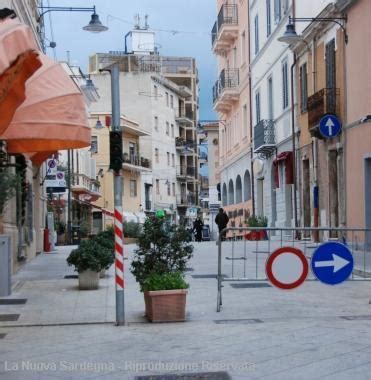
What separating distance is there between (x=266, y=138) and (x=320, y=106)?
916 centimetres

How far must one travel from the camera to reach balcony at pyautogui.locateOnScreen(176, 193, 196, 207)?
8681 cm

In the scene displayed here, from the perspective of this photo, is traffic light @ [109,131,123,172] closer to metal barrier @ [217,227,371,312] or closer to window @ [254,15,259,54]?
metal barrier @ [217,227,371,312]

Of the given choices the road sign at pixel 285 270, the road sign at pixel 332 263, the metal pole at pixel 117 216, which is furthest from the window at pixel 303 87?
the metal pole at pixel 117 216

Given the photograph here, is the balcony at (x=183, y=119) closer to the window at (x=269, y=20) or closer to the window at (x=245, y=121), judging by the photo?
the window at (x=245, y=121)

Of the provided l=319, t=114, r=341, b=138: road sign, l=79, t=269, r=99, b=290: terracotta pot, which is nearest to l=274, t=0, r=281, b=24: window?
l=319, t=114, r=341, b=138: road sign

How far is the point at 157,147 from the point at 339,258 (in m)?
66.5

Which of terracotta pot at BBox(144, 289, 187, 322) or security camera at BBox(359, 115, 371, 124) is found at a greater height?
security camera at BBox(359, 115, 371, 124)

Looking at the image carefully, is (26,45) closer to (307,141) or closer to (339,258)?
(339,258)

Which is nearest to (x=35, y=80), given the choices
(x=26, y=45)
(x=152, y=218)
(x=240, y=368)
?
(x=152, y=218)

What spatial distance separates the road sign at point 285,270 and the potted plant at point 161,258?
129 centimetres

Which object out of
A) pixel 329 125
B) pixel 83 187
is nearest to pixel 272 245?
pixel 329 125

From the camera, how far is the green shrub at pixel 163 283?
10195mm

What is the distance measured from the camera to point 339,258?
34.1ft

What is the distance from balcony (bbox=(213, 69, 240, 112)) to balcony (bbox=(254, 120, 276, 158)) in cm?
927
